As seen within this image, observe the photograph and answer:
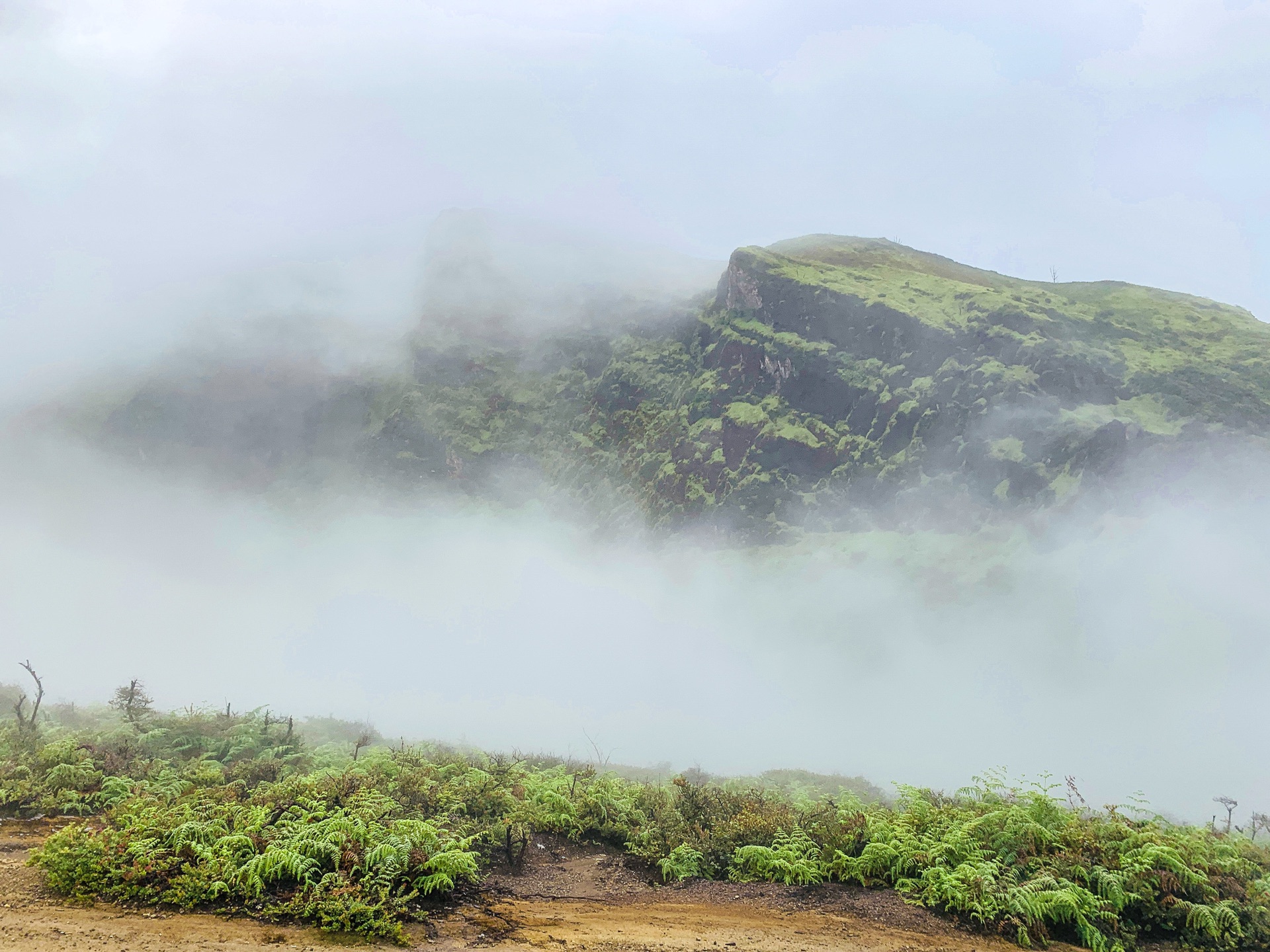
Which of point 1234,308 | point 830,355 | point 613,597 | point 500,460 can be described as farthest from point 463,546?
point 1234,308

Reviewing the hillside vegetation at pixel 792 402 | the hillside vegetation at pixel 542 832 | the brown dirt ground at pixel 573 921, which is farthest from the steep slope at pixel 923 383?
the brown dirt ground at pixel 573 921

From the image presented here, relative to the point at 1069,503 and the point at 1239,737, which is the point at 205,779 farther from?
the point at 1069,503

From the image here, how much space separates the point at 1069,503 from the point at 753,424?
48.9 metres

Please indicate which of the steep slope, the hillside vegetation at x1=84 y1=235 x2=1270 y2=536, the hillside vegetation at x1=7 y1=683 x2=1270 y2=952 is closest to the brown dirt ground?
the hillside vegetation at x1=7 y1=683 x2=1270 y2=952

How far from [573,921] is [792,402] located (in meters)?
114

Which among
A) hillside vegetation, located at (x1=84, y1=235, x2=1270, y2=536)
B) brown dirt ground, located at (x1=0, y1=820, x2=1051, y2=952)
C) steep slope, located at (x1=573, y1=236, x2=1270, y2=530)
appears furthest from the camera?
hillside vegetation, located at (x1=84, y1=235, x2=1270, y2=536)

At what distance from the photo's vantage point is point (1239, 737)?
55062 millimetres

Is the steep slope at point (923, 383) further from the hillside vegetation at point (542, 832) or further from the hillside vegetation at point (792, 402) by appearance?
the hillside vegetation at point (542, 832)

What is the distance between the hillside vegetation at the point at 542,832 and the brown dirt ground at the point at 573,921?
375mm

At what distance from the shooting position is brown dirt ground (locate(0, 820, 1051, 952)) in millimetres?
9445

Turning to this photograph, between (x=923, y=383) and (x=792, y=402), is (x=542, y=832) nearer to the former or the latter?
(x=923, y=383)

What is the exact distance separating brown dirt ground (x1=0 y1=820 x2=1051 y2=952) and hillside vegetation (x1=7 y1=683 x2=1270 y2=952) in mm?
375

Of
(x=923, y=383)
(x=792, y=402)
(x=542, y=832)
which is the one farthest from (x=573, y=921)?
(x=792, y=402)

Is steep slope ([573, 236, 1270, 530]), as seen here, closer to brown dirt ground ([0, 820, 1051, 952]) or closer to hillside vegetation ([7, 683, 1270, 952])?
hillside vegetation ([7, 683, 1270, 952])
